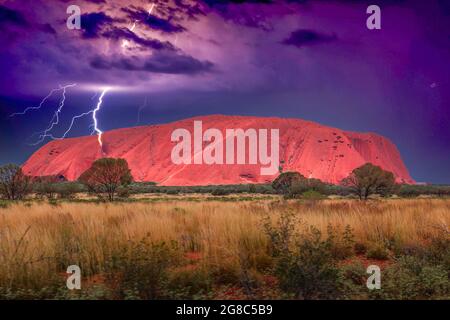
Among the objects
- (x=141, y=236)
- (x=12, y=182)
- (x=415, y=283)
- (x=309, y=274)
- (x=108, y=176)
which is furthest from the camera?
(x=108, y=176)

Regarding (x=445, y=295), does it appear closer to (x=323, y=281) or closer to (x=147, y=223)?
(x=323, y=281)

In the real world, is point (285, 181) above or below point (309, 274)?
below

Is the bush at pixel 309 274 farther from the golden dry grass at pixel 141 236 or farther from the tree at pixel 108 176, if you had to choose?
the tree at pixel 108 176

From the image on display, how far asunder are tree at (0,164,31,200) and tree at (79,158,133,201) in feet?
19.0

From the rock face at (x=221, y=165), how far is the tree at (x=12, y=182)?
68122 millimetres

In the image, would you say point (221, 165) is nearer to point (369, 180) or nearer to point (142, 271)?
point (369, 180)

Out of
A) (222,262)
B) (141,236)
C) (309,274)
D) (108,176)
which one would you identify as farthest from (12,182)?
(309,274)

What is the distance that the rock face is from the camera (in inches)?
3939

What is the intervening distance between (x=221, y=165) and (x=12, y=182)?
76.0 meters

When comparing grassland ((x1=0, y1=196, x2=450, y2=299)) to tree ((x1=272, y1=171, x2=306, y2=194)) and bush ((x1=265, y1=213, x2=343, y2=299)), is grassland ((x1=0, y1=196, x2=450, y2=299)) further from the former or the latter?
tree ((x1=272, y1=171, x2=306, y2=194))

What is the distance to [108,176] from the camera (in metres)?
33.0

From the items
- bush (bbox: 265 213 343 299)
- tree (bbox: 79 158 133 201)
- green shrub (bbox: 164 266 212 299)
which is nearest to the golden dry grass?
green shrub (bbox: 164 266 212 299)
